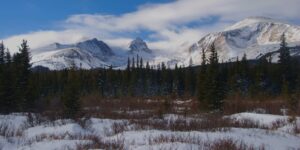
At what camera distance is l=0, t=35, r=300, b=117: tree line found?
109 feet

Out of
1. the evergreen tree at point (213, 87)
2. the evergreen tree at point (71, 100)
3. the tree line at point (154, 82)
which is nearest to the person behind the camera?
the evergreen tree at point (71, 100)

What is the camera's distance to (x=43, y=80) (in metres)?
97.2

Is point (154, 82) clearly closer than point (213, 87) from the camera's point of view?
No

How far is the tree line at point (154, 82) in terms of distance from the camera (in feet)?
109

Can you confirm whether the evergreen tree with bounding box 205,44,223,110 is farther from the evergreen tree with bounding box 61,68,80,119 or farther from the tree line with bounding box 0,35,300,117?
the evergreen tree with bounding box 61,68,80,119

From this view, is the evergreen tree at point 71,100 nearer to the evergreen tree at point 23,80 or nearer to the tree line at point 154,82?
the tree line at point 154,82

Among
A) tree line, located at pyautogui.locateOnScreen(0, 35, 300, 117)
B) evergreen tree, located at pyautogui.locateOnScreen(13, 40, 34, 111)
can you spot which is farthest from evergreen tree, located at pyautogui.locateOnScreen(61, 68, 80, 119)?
evergreen tree, located at pyautogui.locateOnScreen(13, 40, 34, 111)

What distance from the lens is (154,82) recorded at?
364 ft

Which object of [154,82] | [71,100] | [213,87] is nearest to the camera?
[71,100]

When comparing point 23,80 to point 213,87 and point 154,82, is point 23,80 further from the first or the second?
point 154,82

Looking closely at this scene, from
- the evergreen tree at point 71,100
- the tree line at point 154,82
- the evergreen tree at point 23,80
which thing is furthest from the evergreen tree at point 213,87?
the evergreen tree at point 23,80

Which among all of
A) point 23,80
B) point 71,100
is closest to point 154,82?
point 23,80

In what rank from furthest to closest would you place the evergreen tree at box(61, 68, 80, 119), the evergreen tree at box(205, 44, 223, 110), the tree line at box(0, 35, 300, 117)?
the tree line at box(0, 35, 300, 117), the evergreen tree at box(205, 44, 223, 110), the evergreen tree at box(61, 68, 80, 119)

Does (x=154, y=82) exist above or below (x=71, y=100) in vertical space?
above
